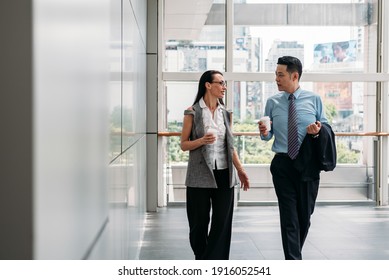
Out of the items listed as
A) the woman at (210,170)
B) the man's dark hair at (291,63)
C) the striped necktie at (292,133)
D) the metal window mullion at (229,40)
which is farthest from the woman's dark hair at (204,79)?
the metal window mullion at (229,40)

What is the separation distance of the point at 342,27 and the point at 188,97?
271 centimetres

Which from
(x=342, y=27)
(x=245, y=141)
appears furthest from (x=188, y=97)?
(x=342, y=27)

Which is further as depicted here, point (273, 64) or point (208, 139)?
point (273, 64)

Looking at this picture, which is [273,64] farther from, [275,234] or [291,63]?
[291,63]

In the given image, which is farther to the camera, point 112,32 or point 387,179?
point 387,179

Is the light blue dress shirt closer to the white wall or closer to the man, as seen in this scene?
the man

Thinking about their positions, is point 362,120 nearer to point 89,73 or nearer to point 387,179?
point 387,179

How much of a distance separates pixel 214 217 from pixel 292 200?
61 centimetres

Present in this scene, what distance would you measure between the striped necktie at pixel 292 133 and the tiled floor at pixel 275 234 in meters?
1.54

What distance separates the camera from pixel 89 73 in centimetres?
249

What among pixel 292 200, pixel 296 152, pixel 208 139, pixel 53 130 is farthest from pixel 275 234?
pixel 53 130

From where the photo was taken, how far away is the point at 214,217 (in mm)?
4934

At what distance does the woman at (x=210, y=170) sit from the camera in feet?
16.0

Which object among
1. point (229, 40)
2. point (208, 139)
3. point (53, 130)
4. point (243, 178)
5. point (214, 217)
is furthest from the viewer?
point (229, 40)
